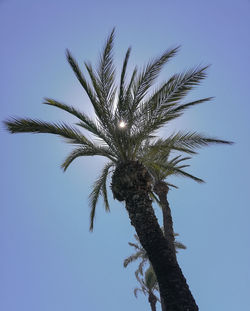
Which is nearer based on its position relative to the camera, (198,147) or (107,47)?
(107,47)

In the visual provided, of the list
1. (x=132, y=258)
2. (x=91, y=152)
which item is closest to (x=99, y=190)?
(x=91, y=152)

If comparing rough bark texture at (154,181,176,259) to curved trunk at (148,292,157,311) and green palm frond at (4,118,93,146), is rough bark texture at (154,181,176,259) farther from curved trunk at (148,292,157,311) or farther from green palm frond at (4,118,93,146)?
curved trunk at (148,292,157,311)

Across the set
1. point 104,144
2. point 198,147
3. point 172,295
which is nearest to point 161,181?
point 198,147

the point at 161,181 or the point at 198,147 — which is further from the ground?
the point at 198,147

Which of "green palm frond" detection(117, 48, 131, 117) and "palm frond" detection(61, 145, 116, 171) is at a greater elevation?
"green palm frond" detection(117, 48, 131, 117)

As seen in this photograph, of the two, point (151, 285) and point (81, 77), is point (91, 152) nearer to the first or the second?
point (81, 77)

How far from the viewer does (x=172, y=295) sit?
5.64 metres

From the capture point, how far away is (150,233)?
21.7 feet

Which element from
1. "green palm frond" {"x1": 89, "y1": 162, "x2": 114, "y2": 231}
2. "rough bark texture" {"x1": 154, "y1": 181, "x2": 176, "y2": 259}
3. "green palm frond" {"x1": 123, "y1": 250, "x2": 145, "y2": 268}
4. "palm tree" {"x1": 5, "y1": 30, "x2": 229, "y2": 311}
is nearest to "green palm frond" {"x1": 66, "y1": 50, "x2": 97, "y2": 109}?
"palm tree" {"x1": 5, "y1": 30, "x2": 229, "y2": 311}

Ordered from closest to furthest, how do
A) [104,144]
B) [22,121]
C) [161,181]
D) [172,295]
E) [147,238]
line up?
1. [172,295]
2. [147,238]
3. [22,121]
4. [104,144]
5. [161,181]

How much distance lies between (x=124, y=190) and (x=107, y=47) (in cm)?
525

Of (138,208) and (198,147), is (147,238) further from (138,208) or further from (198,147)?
(198,147)

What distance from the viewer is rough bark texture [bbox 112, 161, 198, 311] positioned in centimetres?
566

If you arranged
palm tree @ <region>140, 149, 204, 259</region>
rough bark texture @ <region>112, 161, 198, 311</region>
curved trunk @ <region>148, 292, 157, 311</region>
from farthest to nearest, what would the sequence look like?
curved trunk @ <region>148, 292, 157, 311</region> < palm tree @ <region>140, 149, 204, 259</region> < rough bark texture @ <region>112, 161, 198, 311</region>
